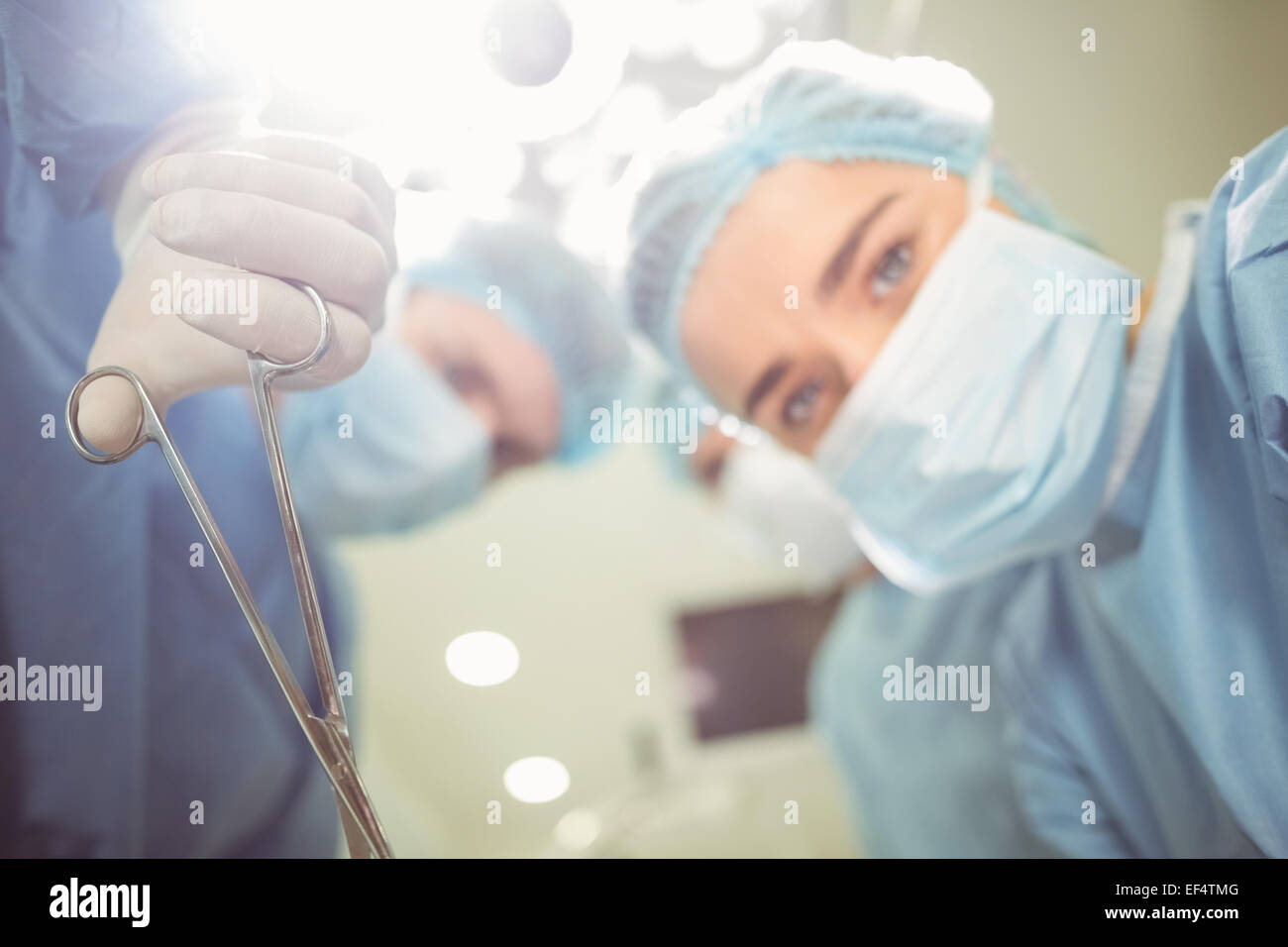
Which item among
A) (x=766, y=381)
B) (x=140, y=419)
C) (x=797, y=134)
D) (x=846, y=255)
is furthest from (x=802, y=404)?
(x=140, y=419)

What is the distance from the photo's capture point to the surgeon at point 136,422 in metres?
Answer: 0.75

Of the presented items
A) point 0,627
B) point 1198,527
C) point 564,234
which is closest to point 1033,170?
point 1198,527

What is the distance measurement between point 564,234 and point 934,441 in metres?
0.50

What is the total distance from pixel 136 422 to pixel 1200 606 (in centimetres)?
103

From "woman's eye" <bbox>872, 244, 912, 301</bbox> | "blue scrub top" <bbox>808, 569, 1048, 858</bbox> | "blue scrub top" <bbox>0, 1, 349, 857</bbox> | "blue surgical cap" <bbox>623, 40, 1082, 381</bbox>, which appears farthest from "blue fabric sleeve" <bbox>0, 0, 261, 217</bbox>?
"blue scrub top" <bbox>808, 569, 1048, 858</bbox>

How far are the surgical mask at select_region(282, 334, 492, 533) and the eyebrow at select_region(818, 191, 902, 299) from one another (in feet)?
1.45

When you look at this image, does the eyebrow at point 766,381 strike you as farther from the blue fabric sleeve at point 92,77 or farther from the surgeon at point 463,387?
the blue fabric sleeve at point 92,77

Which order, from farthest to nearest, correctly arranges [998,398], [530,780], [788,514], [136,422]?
[788,514] < [530,780] < [998,398] < [136,422]

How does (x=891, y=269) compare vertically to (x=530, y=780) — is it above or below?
above

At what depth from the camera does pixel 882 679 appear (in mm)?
1006

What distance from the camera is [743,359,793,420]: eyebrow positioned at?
0.90m

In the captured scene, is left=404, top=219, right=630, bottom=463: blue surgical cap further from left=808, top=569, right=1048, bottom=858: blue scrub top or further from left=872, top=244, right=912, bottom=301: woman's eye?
left=808, top=569, right=1048, bottom=858: blue scrub top

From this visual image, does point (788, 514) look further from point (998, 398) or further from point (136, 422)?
point (136, 422)

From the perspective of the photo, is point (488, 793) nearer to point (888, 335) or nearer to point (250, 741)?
point (250, 741)
